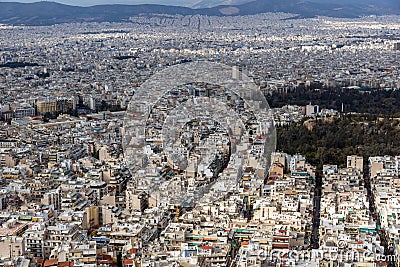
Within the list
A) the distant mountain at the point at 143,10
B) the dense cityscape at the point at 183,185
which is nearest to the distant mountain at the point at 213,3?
the distant mountain at the point at 143,10

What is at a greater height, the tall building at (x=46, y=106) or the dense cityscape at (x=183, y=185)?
the dense cityscape at (x=183, y=185)

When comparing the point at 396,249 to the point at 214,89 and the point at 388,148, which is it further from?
the point at 214,89

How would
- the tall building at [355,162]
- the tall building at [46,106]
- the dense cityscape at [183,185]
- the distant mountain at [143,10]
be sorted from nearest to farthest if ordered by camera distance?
the dense cityscape at [183,185], the tall building at [355,162], the tall building at [46,106], the distant mountain at [143,10]

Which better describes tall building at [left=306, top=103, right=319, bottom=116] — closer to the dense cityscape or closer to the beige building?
the dense cityscape

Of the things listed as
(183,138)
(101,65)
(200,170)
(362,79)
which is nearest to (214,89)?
(183,138)

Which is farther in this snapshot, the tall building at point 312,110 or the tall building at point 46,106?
the tall building at point 46,106

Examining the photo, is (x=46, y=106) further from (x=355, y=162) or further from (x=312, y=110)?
(x=355, y=162)

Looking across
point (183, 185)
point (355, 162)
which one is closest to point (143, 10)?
point (355, 162)

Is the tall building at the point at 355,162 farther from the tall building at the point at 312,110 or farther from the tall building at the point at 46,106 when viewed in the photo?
the tall building at the point at 46,106

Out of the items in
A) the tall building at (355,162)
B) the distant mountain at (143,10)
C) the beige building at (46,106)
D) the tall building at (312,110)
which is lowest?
the beige building at (46,106)
